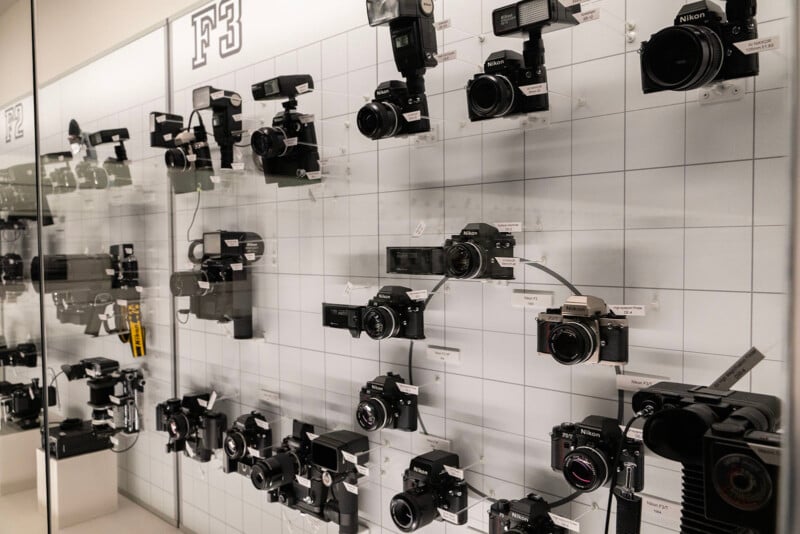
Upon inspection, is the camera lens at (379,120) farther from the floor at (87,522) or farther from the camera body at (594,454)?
the floor at (87,522)

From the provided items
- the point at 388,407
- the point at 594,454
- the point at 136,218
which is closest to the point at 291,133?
the point at 388,407

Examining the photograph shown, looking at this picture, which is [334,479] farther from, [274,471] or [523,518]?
[523,518]

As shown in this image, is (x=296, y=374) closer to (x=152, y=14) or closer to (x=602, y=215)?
(x=602, y=215)

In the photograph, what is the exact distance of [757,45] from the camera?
1.29 metres

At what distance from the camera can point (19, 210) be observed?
2531mm

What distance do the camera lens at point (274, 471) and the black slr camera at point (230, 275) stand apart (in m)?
0.65

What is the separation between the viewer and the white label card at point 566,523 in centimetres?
169

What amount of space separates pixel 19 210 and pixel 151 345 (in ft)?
3.36

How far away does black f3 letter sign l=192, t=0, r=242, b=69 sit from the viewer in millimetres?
2922

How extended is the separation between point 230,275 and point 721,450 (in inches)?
92.2

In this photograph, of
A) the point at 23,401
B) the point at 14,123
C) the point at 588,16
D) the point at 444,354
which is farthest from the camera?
the point at 23,401

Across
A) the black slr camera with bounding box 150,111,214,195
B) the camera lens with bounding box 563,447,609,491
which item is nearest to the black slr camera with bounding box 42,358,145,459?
the black slr camera with bounding box 150,111,214,195

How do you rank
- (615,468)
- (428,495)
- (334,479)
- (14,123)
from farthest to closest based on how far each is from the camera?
(334,479)
(14,123)
(428,495)
(615,468)

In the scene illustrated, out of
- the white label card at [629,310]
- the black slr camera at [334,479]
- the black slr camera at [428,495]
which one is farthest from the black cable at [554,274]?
the black slr camera at [334,479]
